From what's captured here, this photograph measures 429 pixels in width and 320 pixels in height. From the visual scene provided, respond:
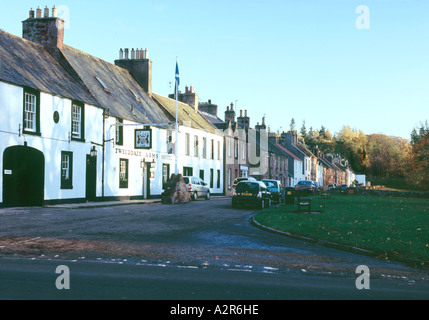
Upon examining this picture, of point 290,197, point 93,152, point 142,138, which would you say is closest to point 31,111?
point 93,152

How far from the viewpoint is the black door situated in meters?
30.4

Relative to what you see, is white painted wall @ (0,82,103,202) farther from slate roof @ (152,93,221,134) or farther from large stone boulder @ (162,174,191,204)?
slate roof @ (152,93,221,134)

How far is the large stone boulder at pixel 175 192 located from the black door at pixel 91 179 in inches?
187

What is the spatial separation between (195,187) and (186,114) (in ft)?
45.3

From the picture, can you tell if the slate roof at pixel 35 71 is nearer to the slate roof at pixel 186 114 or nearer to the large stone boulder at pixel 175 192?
the large stone boulder at pixel 175 192

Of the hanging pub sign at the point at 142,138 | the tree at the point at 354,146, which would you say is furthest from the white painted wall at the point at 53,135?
the tree at the point at 354,146

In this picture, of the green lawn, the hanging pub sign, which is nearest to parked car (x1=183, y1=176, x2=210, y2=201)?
the hanging pub sign

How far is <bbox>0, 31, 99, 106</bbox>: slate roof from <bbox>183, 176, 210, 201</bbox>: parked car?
975 cm

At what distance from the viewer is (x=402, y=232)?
15172mm

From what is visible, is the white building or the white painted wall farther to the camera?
the white building

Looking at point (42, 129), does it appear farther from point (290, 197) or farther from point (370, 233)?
point (370, 233)

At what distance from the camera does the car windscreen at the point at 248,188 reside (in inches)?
1101
